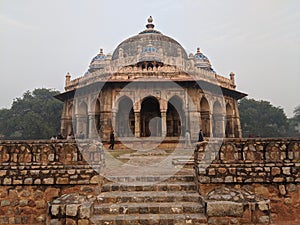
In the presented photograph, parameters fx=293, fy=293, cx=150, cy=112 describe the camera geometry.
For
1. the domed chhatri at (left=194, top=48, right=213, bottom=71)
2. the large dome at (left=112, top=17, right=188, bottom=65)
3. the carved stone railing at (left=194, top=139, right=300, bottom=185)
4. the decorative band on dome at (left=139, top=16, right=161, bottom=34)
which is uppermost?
the decorative band on dome at (left=139, top=16, right=161, bottom=34)

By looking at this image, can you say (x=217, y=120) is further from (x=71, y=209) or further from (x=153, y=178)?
(x=71, y=209)

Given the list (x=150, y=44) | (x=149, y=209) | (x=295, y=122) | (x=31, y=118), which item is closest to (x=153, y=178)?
(x=149, y=209)

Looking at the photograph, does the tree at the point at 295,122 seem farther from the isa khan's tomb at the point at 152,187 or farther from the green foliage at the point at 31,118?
the isa khan's tomb at the point at 152,187

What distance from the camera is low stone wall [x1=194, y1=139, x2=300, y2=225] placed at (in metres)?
5.29

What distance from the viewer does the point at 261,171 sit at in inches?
209

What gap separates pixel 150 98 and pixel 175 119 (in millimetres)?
1954

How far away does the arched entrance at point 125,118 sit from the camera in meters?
16.8

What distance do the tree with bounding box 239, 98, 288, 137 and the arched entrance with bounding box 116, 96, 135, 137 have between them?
67.1 feet

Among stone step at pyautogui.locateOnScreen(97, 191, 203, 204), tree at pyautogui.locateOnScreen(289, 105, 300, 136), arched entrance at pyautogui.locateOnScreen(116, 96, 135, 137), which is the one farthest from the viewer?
tree at pyautogui.locateOnScreen(289, 105, 300, 136)

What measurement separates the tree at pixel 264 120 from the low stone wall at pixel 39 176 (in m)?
30.7

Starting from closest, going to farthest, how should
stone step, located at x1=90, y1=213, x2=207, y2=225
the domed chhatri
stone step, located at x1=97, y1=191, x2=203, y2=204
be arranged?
stone step, located at x1=90, y1=213, x2=207, y2=225, stone step, located at x1=97, y1=191, x2=203, y2=204, the domed chhatri

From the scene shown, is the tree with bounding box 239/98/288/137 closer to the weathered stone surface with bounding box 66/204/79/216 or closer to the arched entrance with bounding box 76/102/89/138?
the arched entrance with bounding box 76/102/89/138

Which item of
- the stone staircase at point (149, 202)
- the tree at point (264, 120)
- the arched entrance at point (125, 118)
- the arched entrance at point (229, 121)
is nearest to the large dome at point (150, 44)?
the arched entrance at point (125, 118)

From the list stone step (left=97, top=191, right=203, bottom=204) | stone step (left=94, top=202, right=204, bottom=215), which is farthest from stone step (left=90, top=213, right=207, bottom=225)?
stone step (left=97, top=191, right=203, bottom=204)
